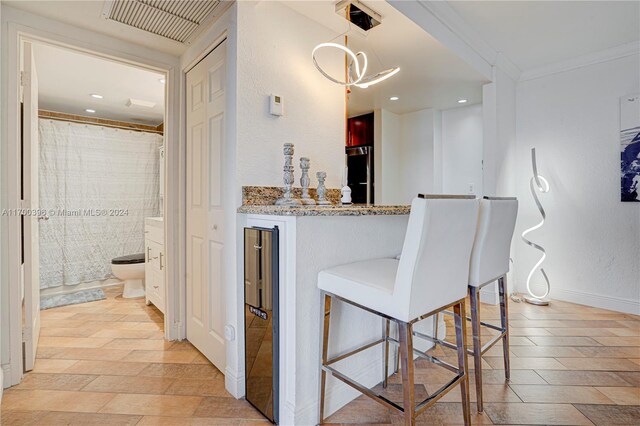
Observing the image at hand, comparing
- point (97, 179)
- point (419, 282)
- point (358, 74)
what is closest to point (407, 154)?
point (358, 74)

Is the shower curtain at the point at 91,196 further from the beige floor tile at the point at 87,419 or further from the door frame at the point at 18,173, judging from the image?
the beige floor tile at the point at 87,419

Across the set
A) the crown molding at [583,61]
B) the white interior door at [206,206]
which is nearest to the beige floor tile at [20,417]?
the white interior door at [206,206]

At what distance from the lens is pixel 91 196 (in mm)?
3930

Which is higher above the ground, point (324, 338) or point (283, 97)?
point (283, 97)

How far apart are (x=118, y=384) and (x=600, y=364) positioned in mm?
2887

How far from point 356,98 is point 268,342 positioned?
10.4ft

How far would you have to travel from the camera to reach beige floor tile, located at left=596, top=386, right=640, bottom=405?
5.53ft

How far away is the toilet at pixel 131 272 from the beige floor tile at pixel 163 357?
4.70 feet

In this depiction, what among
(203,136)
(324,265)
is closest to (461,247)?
(324,265)

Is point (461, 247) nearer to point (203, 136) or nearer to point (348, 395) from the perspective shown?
point (348, 395)

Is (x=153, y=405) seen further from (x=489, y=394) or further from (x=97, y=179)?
(x=97, y=179)

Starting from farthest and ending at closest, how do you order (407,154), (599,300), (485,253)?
(407,154) < (599,300) < (485,253)

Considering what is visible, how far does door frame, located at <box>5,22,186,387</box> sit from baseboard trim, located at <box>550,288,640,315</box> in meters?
3.63

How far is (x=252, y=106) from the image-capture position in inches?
70.0
